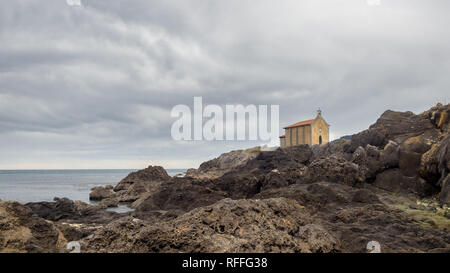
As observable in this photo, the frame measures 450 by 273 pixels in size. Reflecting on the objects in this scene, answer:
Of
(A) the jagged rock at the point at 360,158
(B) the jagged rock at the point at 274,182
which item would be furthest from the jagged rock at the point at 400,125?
(B) the jagged rock at the point at 274,182

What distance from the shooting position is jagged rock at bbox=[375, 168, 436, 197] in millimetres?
21453

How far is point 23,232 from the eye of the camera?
5.58m

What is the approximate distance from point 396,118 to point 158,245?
36640 mm

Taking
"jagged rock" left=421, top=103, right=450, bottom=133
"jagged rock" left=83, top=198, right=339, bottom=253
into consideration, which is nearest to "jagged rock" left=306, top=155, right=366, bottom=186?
"jagged rock" left=421, top=103, right=450, bottom=133

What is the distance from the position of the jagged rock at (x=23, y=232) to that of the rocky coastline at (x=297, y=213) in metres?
0.02

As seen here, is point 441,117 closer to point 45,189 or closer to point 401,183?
point 401,183

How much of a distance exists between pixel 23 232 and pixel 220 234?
3.80 metres

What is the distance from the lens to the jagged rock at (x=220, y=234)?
529cm

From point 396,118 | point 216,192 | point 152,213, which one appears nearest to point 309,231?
point 152,213

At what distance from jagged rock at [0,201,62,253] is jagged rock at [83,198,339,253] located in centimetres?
108

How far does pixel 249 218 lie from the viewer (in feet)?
20.3

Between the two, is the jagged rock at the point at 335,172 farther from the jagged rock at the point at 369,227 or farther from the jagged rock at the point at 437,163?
the jagged rock at the point at 369,227

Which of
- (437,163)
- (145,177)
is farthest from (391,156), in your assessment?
(145,177)
